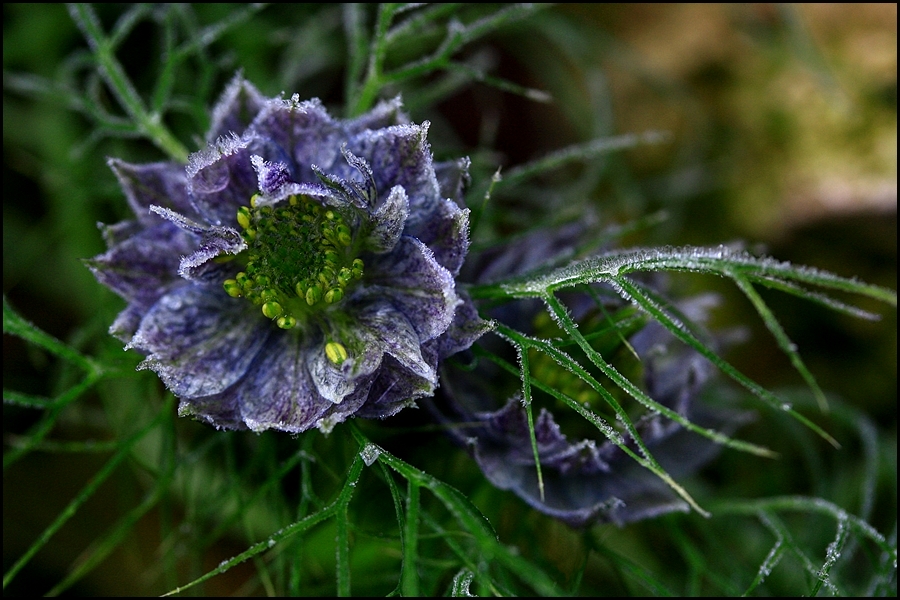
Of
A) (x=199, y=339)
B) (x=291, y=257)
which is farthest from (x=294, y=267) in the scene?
(x=199, y=339)

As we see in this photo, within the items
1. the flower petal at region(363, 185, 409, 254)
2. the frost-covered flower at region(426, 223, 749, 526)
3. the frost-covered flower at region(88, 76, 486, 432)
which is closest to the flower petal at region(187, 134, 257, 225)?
the frost-covered flower at region(88, 76, 486, 432)

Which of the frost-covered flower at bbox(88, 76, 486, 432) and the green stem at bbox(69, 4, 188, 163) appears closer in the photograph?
the frost-covered flower at bbox(88, 76, 486, 432)

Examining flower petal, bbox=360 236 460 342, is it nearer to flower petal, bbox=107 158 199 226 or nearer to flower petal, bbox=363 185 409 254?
flower petal, bbox=363 185 409 254

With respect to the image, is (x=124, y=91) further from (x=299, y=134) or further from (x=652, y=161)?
(x=652, y=161)

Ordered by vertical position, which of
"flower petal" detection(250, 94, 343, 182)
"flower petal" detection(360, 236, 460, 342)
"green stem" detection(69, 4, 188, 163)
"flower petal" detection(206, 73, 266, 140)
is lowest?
"flower petal" detection(360, 236, 460, 342)

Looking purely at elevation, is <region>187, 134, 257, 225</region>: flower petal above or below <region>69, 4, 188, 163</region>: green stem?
below

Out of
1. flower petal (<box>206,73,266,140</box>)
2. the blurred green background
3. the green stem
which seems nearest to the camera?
flower petal (<box>206,73,266,140</box>)

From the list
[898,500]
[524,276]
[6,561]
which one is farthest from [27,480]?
[898,500]
